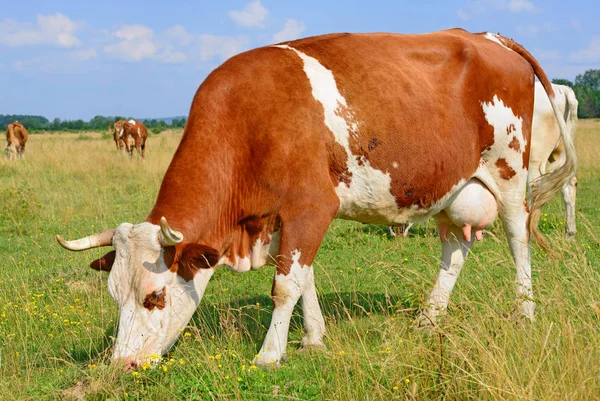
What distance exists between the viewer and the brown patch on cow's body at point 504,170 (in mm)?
5980

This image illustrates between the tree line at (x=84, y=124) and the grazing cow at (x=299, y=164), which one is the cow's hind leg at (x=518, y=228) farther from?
the tree line at (x=84, y=124)

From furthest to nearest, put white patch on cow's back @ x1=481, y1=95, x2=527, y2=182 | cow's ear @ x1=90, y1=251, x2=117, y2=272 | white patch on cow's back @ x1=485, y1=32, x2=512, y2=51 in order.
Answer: white patch on cow's back @ x1=485, y1=32, x2=512, y2=51
white patch on cow's back @ x1=481, y1=95, x2=527, y2=182
cow's ear @ x1=90, y1=251, x2=117, y2=272

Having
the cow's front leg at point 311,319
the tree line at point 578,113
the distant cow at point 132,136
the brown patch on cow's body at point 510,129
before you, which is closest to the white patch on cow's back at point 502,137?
the brown patch on cow's body at point 510,129

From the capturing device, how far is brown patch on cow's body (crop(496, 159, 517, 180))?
19.6 ft

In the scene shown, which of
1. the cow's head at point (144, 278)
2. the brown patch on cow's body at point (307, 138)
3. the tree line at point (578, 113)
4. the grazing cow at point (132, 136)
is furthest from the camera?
the tree line at point (578, 113)

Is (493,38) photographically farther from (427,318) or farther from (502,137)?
(427,318)

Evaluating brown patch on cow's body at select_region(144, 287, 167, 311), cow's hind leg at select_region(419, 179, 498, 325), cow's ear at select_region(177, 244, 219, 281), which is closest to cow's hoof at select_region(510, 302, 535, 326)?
cow's hind leg at select_region(419, 179, 498, 325)

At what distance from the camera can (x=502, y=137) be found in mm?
5895

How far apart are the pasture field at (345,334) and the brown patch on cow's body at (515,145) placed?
81 centimetres

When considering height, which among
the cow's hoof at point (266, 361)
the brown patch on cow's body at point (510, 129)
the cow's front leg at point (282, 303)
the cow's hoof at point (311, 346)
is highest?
the brown patch on cow's body at point (510, 129)

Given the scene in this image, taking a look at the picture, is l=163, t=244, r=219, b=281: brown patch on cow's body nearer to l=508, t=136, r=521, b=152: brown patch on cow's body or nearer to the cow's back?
the cow's back

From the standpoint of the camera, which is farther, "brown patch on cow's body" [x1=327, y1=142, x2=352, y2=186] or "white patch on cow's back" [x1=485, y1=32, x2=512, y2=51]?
"white patch on cow's back" [x1=485, y1=32, x2=512, y2=51]

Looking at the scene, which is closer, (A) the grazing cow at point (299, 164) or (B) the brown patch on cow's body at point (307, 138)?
(A) the grazing cow at point (299, 164)

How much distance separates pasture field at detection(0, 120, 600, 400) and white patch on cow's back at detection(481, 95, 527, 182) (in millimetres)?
752
